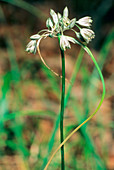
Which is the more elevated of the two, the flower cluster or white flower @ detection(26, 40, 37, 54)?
the flower cluster

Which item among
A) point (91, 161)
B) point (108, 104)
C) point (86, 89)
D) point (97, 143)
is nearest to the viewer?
point (91, 161)

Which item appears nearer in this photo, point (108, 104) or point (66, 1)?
point (108, 104)

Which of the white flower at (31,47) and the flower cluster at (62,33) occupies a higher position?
the flower cluster at (62,33)

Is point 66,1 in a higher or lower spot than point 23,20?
higher

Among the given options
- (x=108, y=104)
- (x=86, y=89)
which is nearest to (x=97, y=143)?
(x=108, y=104)

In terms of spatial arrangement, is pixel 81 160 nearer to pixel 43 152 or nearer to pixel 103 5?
pixel 43 152

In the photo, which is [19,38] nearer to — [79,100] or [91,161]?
[79,100]

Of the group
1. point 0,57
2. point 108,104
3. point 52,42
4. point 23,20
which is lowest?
point 108,104

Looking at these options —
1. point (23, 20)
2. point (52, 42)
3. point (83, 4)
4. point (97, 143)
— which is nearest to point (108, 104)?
point (97, 143)

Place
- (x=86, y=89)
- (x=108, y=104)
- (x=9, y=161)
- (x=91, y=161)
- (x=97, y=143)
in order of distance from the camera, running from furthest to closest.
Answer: (x=108, y=104), (x=97, y=143), (x=9, y=161), (x=86, y=89), (x=91, y=161)

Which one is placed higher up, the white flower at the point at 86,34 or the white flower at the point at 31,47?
the white flower at the point at 86,34

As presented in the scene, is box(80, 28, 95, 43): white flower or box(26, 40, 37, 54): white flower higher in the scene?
box(80, 28, 95, 43): white flower
